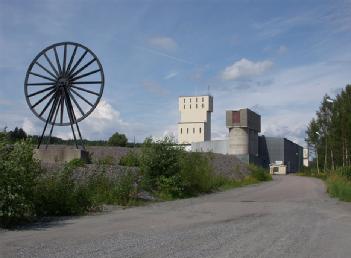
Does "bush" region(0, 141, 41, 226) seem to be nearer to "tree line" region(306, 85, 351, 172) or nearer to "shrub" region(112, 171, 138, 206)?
"shrub" region(112, 171, 138, 206)

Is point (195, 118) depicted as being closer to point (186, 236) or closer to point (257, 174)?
point (257, 174)

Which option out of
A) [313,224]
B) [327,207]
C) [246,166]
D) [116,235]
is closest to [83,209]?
[116,235]

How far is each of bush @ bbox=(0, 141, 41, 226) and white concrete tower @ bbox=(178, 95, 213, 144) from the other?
136m

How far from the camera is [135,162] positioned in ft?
102

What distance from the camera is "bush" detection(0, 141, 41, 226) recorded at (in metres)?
13.7

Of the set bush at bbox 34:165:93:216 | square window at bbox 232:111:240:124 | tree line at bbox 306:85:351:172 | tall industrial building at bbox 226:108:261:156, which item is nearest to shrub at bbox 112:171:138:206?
bush at bbox 34:165:93:216

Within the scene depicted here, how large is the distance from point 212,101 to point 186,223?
144 m

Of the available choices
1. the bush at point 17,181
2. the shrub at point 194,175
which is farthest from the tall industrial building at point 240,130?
the bush at point 17,181

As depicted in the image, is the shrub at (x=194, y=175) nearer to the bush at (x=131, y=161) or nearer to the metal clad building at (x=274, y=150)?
the bush at (x=131, y=161)

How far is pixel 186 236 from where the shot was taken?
41.4 ft

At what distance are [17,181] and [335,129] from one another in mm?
43695

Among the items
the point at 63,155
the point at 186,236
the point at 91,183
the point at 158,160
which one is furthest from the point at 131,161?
the point at 186,236

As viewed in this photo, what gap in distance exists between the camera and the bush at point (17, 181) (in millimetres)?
13719

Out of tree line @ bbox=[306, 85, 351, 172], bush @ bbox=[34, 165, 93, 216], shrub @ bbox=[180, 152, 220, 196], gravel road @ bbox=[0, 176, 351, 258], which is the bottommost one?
gravel road @ bbox=[0, 176, 351, 258]
